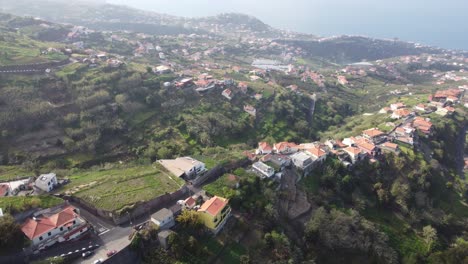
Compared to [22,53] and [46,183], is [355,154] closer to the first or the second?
[46,183]

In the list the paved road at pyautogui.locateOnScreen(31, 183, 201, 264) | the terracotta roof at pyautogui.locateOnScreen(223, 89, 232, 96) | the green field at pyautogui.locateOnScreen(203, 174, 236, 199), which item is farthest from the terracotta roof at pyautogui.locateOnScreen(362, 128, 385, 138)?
the paved road at pyautogui.locateOnScreen(31, 183, 201, 264)

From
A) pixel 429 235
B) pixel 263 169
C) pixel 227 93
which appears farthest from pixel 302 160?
pixel 227 93

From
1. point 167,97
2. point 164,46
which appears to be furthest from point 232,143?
point 164,46

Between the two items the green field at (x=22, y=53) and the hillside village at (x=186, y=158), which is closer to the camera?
the hillside village at (x=186, y=158)

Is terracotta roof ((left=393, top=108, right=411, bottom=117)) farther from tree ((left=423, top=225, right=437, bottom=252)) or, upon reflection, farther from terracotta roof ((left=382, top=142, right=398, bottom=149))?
tree ((left=423, top=225, right=437, bottom=252))

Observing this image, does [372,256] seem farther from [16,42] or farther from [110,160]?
[16,42]

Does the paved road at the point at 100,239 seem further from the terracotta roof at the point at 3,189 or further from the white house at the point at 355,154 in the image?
the white house at the point at 355,154

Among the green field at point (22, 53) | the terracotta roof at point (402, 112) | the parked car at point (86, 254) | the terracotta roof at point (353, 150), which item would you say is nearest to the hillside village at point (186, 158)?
the parked car at point (86, 254)
